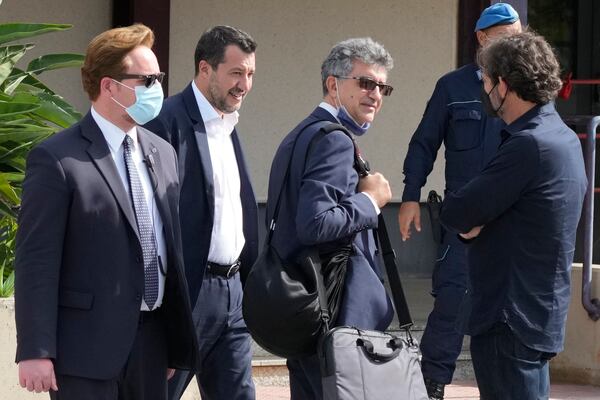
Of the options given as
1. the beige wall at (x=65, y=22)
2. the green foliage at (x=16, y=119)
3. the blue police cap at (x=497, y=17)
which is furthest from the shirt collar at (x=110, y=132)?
the beige wall at (x=65, y=22)

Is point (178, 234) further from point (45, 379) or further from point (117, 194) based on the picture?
point (45, 379)

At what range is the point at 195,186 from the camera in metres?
4.68

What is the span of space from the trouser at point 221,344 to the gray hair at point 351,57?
0.90 metres

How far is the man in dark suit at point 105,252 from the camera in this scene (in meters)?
3.67

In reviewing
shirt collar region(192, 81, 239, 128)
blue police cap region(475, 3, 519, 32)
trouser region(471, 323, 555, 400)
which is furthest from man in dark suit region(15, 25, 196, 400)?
blue police cap region(475, 3, 519, 32)

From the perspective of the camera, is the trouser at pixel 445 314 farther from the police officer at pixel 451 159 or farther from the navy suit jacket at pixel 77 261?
the navy suit jacket at pixel 77 261

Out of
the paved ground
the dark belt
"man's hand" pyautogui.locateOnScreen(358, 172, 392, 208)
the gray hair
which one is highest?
the gray hair

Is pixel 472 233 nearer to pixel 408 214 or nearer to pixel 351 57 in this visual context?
pixel 351 57

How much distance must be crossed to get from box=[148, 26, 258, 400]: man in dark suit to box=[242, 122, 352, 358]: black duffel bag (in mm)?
612

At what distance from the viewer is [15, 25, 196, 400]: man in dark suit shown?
3.67 meters

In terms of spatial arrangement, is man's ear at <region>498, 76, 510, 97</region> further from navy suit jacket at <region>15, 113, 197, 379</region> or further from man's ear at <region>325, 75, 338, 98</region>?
navy suit jacket at <region>15, 113, 197, 379</region>

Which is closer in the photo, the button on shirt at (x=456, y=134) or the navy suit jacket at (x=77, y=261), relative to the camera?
the navy suit jacket at (x=77, y=261)

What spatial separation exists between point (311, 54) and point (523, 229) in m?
5.51

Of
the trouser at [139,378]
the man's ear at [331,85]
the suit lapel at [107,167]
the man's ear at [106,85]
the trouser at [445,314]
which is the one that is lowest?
the trouser at [445,314]
